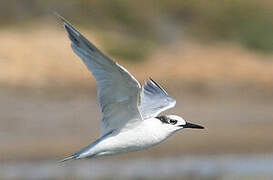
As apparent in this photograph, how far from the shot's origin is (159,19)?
27000 mm

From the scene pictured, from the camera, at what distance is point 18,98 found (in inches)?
800

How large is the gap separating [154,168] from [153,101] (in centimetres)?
396

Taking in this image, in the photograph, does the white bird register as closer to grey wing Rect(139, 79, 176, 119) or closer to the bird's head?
the bird's head

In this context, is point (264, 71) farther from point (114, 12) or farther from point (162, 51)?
point (114, 12)

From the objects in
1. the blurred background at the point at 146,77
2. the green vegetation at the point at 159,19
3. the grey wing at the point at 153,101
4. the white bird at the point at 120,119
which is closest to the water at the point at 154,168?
the blurred background at the point at 146,77

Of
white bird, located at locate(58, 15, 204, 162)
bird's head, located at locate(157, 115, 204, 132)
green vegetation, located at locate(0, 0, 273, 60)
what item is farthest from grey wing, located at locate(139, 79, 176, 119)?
green vegetation, located at locate(0, 0, 273, 60)

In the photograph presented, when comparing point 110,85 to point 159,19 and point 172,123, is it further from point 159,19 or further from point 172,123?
point 159,19

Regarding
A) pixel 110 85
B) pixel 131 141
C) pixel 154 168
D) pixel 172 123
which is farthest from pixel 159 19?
pixel 110 85


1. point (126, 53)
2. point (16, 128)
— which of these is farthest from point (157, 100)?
point (126, 53)

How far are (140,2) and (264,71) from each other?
5096 millimetres

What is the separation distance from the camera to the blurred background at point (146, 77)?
1593 cm

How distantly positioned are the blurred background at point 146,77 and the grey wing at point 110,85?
13.8ft

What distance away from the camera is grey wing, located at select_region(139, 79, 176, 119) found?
11.3 metres

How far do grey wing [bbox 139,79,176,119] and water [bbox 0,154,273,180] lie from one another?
2883 mm
